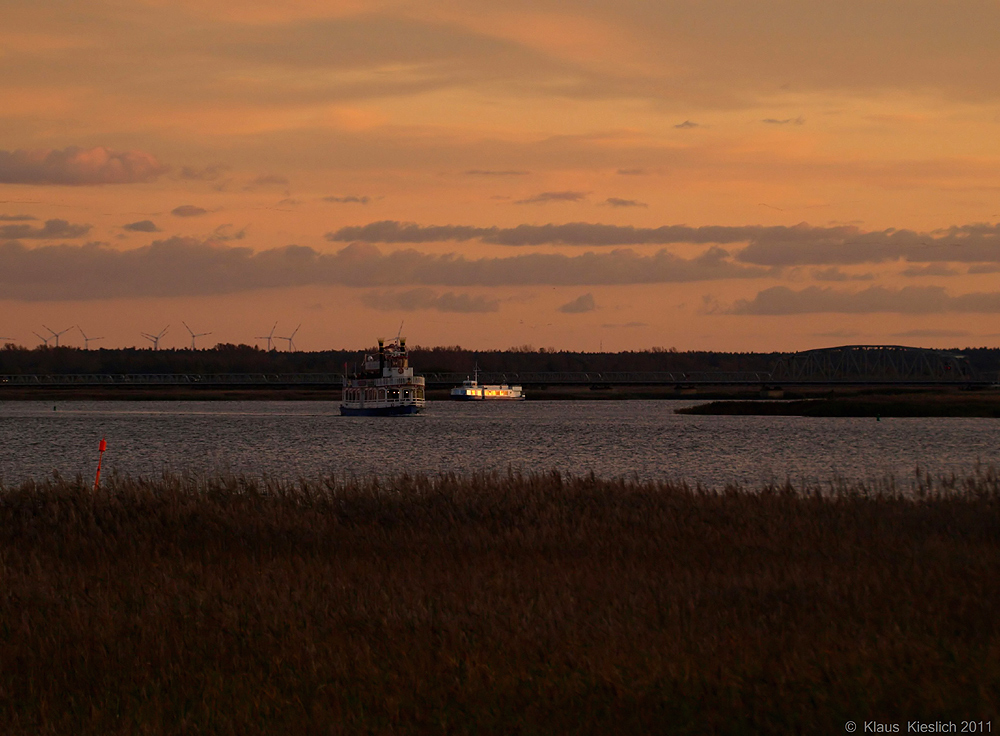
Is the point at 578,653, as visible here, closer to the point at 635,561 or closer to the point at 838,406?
the point at 635,561

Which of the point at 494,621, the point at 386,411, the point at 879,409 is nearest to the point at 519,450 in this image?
the point at 494,621

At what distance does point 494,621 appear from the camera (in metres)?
15.0

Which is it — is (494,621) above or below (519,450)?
above

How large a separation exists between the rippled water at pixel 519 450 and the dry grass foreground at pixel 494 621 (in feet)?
42.1

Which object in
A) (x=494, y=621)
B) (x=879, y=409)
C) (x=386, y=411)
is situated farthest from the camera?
(x=386, y=411)

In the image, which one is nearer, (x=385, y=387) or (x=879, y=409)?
(x=879, y=409)

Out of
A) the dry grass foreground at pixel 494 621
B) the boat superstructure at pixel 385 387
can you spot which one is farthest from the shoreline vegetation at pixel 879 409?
the dry grass foreground at pixel 494 621

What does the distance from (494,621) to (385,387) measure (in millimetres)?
156815

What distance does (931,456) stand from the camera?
73.4 m

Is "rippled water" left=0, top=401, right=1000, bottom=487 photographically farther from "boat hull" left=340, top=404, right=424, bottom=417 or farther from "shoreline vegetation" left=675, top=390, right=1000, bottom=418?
"boat hull" left=340, top=404, right=424, bottom=417

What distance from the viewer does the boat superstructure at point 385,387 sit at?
16888 cm

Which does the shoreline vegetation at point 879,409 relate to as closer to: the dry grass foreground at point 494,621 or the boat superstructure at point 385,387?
the boat superstructure at point 385,387

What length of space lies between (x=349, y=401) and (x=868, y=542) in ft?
536

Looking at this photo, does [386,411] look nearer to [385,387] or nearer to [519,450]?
[385,387]
